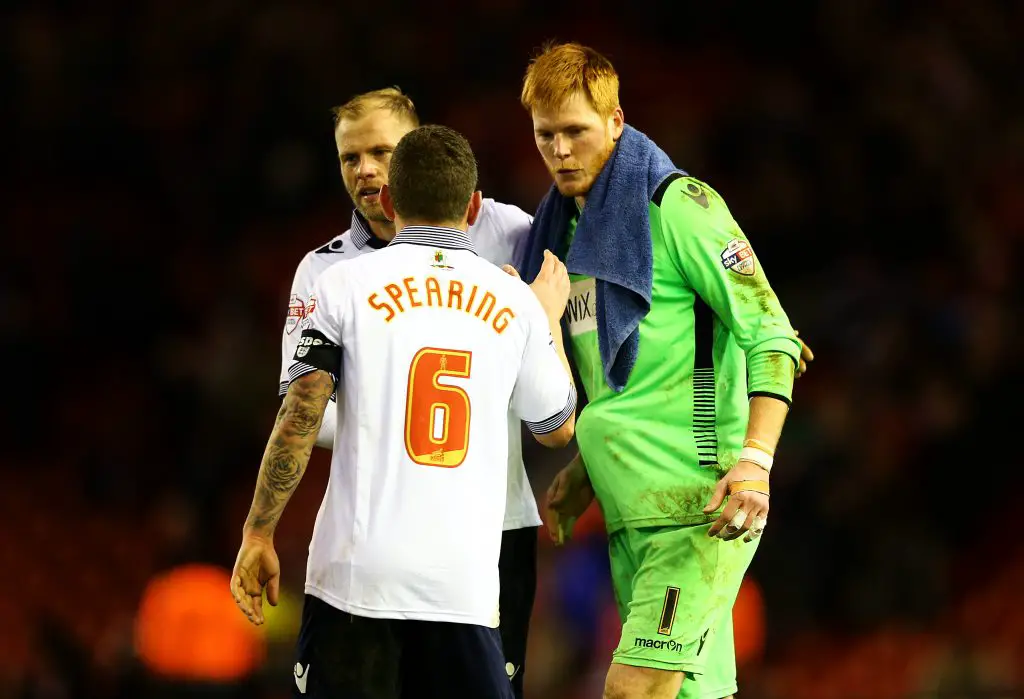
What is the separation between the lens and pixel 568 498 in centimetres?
471

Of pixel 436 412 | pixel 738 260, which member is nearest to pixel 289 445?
pixel 436 412

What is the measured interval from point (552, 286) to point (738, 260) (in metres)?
0.50

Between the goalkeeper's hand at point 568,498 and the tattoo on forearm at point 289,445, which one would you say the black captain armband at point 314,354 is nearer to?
the tattoo on forearm at point 289,445

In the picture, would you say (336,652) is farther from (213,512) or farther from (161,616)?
(213,512)

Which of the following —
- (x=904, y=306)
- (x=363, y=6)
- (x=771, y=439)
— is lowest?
(x=771, y=439)

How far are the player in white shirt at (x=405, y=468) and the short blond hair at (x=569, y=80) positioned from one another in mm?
665

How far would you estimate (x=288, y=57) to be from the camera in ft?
39.1

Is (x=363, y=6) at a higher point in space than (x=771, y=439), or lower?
higher

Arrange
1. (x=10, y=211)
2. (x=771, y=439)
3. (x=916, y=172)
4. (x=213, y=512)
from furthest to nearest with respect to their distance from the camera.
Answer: (x=10, y=211), (x=916, y=172), (x=213, y=512), (x=771, y=439)

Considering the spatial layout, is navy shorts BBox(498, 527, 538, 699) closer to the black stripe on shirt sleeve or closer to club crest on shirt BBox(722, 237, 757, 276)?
the black stripe on shirt sleeve

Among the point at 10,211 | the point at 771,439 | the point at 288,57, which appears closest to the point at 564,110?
the point at 771,439

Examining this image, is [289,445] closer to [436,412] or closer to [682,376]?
[436,412]

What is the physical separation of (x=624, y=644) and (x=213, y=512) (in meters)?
5.87

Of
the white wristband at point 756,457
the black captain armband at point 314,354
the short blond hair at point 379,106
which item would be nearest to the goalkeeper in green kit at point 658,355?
the white wristband at point 756,457
